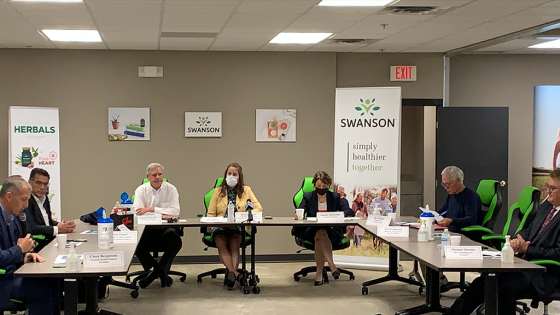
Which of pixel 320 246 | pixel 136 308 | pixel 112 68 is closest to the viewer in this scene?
pixel 136 308

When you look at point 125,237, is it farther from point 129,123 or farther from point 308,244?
point 129,123

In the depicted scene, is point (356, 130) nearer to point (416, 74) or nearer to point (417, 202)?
point (416, 74)

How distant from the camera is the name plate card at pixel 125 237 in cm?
472

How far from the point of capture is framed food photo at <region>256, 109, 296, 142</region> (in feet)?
26.5

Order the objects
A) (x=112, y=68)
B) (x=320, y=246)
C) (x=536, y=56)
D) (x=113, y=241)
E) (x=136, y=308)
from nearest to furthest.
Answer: (x=113, y=241)
(x=136, y=308)
(x=320, y=246)
(x=112, y=68)
(x=536, y=56)

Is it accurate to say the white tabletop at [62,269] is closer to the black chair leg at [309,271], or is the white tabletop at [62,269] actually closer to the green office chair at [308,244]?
the green office chair at [308,244]

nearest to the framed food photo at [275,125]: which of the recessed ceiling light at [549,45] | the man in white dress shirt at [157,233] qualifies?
the man in white dress shirt at [157,233]

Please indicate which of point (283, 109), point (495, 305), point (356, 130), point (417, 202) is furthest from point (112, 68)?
point (495, 305)

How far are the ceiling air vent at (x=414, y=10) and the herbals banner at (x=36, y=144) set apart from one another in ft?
14.3

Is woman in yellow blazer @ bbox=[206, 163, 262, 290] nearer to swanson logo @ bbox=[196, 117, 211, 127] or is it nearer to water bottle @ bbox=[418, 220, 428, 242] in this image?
swanson logo @ bbox=[196, 117, 211, 127]

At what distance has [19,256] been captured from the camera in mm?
3830

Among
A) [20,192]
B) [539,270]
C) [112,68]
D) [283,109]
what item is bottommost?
[539,270]

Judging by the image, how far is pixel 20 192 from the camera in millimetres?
3996

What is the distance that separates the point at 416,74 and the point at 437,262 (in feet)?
15.3
